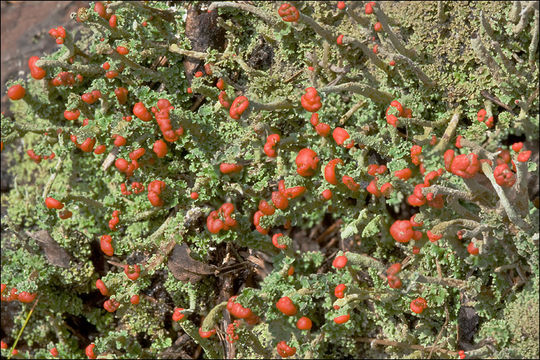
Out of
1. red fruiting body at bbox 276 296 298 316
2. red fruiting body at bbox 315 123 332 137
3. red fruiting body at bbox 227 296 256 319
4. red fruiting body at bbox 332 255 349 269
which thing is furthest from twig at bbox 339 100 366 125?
red fruiting body at bbox 227 296 256 319

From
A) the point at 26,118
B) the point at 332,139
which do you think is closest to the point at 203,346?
the point at 332,139

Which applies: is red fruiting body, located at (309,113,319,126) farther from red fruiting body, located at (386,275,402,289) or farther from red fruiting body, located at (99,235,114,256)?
red fruiting body, located at (99,235,114,256)

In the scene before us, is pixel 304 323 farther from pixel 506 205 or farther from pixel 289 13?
Answer: pixel 289 13

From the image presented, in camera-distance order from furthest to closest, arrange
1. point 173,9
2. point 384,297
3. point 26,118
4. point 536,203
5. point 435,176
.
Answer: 1. point 26,118
2. point 173,9
3. point 536,203
4. point 384,297
5. point 435,176

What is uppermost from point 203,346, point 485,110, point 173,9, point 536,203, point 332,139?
point 173,9

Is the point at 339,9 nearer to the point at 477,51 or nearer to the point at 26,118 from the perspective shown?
the point at 477,51

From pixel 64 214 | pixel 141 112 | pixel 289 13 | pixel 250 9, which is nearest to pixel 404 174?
pixel 289 13
